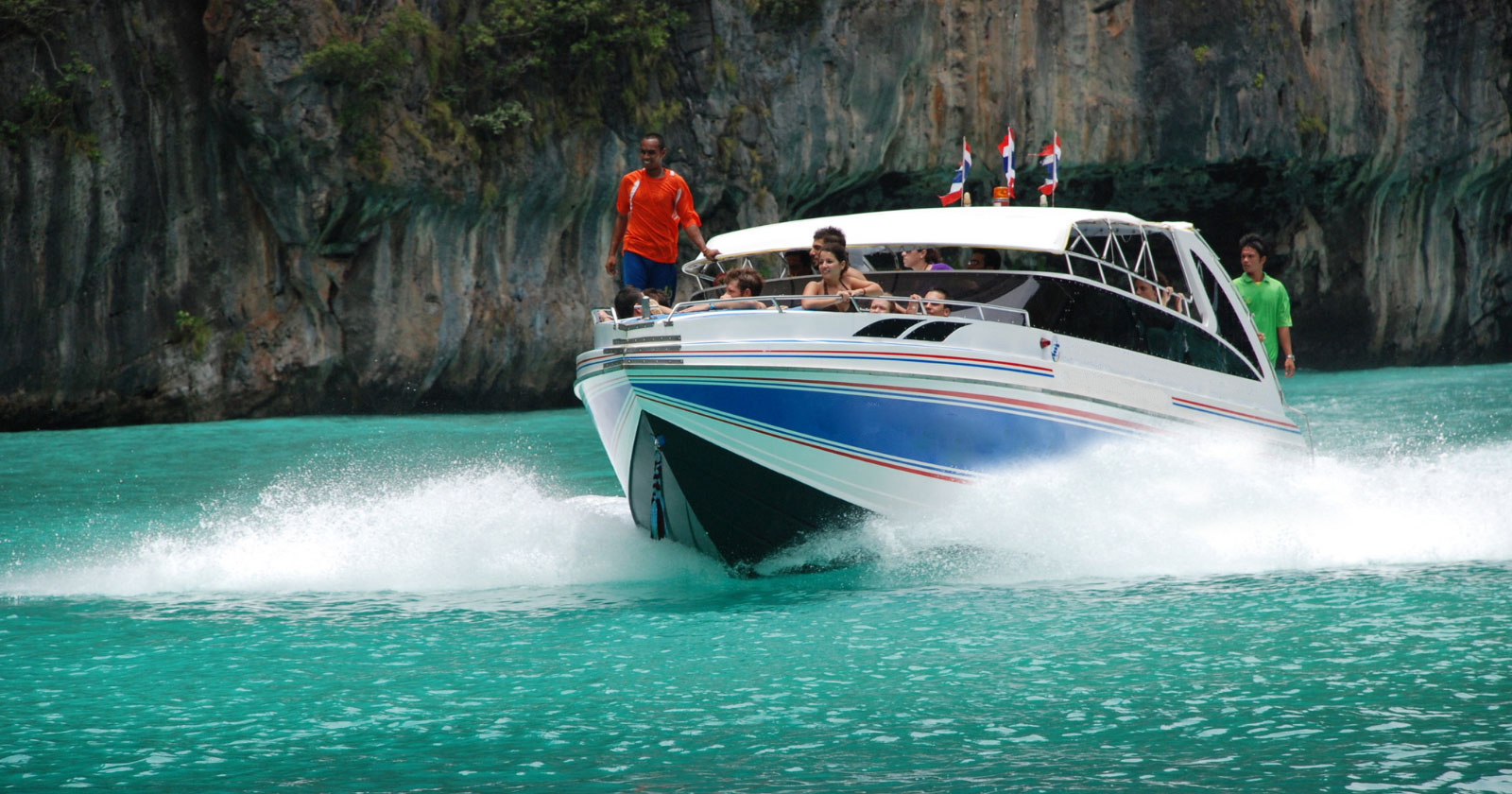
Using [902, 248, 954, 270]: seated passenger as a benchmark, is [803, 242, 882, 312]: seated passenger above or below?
below

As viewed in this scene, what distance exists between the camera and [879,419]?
741 cm

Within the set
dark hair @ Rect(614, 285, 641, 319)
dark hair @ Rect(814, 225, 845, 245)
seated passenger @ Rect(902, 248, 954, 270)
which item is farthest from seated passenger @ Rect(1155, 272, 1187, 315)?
dark hair @ Rect(614, 285, 641, 319)

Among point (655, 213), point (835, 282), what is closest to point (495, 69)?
point (655, 213)

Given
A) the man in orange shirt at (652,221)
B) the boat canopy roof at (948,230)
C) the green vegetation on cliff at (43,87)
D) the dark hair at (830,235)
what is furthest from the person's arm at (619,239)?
the green vegetation on cliff at (43,87)

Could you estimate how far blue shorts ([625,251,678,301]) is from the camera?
9562mm

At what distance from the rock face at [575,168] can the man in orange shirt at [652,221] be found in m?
12.5

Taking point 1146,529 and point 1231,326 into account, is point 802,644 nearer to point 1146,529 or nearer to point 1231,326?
point 1146,529

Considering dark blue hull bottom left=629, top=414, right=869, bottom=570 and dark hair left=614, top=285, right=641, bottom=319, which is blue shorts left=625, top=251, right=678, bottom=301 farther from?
dark blue hull bottom left=629, top=414, right=869, bottom=570

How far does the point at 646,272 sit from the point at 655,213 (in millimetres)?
409

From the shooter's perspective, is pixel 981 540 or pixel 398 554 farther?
pixel 398 554

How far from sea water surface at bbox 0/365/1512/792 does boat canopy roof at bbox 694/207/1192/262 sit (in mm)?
1288

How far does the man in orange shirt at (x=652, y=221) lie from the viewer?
9.53 metres

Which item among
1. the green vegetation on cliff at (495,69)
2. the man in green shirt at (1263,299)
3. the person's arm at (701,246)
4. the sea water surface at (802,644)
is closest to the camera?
the sea water surface at (802,644)

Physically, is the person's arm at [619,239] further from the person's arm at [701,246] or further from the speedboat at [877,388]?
the speedboat at [877,388]
